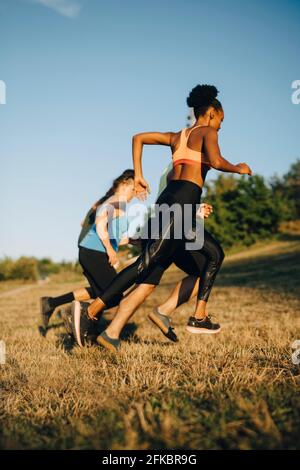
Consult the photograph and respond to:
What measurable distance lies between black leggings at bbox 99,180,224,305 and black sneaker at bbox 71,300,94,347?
0.31 metres

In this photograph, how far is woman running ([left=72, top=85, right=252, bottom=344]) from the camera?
141 inches

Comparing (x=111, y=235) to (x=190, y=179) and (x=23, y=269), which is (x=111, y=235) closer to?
(x=190, y=179)

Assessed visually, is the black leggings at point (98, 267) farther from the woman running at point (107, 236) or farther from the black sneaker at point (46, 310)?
the black sneaker at point (46, 310)

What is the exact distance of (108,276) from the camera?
190 inches

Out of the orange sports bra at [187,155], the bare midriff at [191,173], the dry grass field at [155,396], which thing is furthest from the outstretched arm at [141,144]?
the dry grass field at [155,396]

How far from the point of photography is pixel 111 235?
4.81 meters

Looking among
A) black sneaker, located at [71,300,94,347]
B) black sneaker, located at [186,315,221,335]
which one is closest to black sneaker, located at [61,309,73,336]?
black sneaker, located at [71,300,94,347]

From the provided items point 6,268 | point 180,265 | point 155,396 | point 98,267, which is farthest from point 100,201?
point 6,268

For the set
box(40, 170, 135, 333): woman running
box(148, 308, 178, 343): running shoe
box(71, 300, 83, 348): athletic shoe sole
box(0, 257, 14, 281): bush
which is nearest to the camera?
box(148, 308, 178, 343): running shoe

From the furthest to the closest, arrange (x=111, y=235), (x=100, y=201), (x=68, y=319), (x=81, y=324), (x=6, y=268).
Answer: (x=6, y=268) → (x=100, y=201) → (x=111, y=235) → (x=68, y=319) → (x=81, y=324)

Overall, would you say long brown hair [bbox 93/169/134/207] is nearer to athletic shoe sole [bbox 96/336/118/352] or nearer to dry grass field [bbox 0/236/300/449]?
dry grass field [bbox 0/236/300/449]

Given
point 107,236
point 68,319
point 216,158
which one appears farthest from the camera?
point 107,236

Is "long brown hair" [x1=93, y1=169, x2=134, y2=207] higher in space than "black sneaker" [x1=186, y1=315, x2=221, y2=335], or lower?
Answer: higher

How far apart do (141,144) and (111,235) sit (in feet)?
4.53
